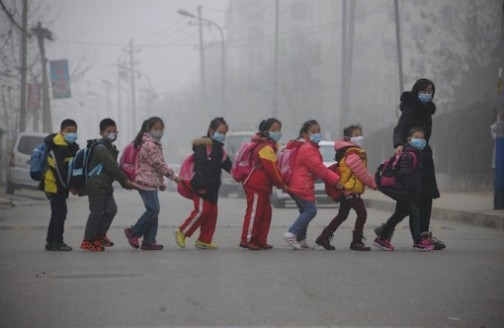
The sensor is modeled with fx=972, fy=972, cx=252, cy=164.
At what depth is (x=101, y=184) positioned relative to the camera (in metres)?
11.4

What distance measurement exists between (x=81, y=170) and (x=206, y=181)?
1.49 metres

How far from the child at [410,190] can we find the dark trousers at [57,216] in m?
3.78

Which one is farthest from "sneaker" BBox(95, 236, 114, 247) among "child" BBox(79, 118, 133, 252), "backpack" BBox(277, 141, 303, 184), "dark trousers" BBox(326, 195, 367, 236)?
"dark trousers" BBox(326, 195, 367, 236)

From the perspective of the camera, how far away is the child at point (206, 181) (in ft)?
38.4

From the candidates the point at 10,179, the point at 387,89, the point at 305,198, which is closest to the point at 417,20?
the point at 387,89

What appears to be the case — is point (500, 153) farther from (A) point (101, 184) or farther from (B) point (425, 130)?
(A) point (101, 184)

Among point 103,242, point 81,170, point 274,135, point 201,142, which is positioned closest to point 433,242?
point 274,135

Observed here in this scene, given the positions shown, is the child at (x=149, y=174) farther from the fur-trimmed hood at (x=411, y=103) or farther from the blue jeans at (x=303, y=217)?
the fur-trimmed hood at (x=411, y=103)

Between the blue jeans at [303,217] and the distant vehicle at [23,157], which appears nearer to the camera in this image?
the blue jeans at [303,217]

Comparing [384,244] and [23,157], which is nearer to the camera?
[384,244]

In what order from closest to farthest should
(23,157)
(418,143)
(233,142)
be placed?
(418,143) < (23,157) < (233,142)

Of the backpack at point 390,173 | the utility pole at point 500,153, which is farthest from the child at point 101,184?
the utility pole at point 500,153

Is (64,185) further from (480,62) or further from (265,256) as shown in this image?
(480,62)

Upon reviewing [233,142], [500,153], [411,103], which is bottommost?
[233,142]
